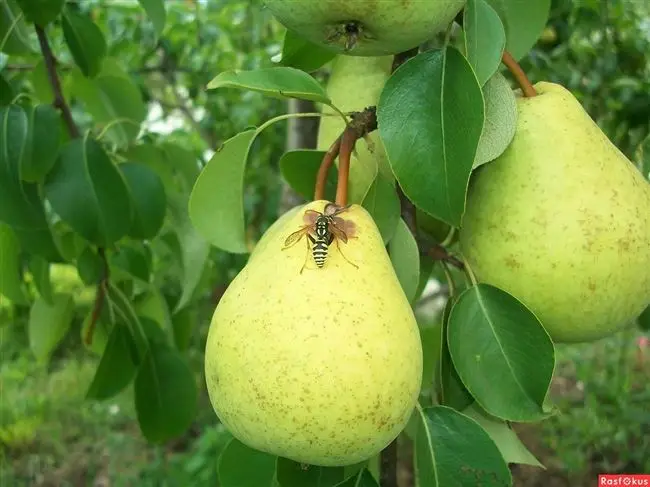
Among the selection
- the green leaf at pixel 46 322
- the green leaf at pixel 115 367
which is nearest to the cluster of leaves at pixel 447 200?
the green leaf at pixel 115 367

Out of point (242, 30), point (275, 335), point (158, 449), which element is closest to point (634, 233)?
point (275, 335)

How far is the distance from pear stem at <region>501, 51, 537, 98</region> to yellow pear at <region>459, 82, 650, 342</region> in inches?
1.4

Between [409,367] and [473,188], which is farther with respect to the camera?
[473,188]

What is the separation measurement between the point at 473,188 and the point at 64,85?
4.23 ft

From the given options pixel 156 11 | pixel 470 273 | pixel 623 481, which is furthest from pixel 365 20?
pixel 623 481

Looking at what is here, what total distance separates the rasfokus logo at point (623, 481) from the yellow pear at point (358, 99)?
1.72ft

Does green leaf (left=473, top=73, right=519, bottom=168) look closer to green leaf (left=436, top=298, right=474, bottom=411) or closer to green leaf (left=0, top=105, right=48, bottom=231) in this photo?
green leaf (left=436, top=298, right=474, bottom=411)

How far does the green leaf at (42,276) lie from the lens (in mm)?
1488

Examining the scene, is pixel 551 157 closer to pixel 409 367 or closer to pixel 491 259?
pixel 491 259

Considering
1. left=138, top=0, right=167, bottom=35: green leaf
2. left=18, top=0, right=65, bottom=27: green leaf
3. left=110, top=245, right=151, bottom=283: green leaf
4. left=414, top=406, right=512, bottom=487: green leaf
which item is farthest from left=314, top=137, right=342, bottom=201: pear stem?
left=110, top=245, right=151, bottom=283: green leaf

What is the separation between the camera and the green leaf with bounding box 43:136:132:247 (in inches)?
49.8

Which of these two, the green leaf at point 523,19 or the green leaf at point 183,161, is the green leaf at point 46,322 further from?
the green leaf at point 523,19

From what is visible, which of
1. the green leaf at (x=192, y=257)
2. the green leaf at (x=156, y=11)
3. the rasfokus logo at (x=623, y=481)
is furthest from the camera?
the green leaf at (x=192, y=257)

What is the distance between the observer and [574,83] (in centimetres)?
214
